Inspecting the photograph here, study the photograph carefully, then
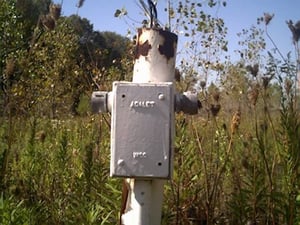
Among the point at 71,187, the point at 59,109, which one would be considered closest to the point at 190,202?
the point at 71,187

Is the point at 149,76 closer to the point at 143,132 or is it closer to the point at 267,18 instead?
the point at 143,132

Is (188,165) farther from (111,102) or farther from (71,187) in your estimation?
(111,102)

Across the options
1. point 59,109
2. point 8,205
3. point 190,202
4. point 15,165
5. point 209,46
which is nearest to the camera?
point 8,205

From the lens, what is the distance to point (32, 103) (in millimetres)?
3750

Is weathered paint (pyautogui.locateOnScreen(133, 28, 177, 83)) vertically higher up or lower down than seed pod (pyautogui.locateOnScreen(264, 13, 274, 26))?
lower down

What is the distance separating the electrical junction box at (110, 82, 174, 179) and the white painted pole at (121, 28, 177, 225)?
0.08 meters

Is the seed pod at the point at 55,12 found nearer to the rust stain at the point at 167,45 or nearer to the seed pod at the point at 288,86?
the rust stain at the point at 167,45

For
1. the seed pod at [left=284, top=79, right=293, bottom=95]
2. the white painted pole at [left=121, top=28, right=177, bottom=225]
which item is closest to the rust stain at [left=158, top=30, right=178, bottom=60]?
the white painted pole at [left=121, top=28, right=177, bottom=225]

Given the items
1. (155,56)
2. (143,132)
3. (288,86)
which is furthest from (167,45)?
(288,86)

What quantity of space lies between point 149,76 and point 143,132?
0.22 m

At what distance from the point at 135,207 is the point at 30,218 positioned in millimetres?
611

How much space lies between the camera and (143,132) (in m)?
1.34

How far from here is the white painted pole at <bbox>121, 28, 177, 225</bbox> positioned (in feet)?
4.61

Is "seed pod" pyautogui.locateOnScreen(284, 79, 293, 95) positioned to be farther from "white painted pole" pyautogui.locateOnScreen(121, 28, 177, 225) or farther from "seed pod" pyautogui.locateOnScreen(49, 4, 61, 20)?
"seed pod" pyautogui.locateOnScreen(49, 4, 61, 20)
